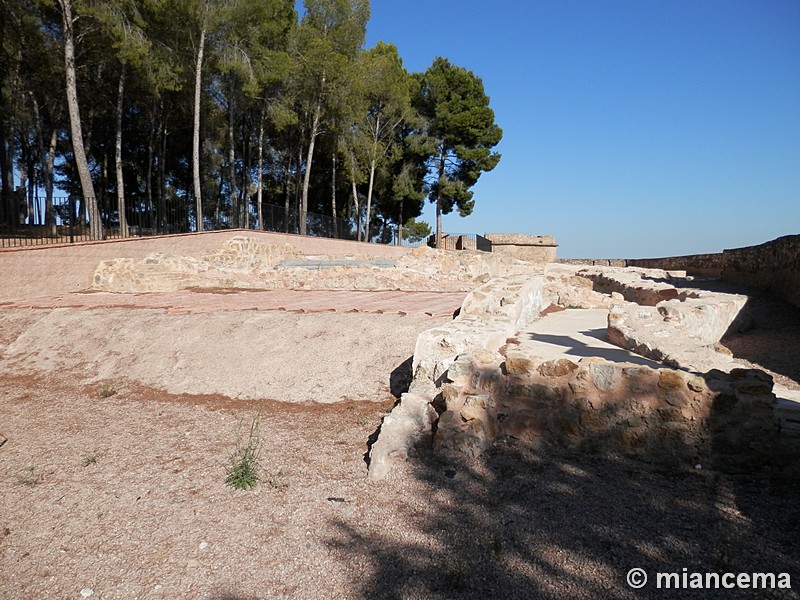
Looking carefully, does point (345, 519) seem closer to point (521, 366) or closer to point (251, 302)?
point (521, 366)

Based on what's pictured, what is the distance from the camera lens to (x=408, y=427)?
3764 mm

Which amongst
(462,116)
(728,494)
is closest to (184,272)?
(728,494)

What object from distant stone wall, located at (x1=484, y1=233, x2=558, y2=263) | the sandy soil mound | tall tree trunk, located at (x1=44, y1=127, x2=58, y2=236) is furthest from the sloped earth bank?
distant stone wall, located at (x1=484, y1=233, x2=558, y2=263)

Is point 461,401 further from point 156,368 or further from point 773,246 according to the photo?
point 773,246

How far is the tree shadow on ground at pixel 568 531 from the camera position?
2.29 meters

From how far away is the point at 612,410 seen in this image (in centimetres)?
350

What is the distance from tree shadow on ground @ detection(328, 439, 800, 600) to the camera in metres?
2.29

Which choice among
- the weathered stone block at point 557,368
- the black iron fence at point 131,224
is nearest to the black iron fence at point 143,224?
the black iron fence at point 131,224

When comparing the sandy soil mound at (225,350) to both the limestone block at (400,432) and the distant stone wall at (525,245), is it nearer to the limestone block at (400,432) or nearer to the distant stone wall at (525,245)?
the limestone block at (400,432)

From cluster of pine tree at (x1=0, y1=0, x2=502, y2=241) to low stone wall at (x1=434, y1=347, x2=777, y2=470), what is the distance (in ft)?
38.9

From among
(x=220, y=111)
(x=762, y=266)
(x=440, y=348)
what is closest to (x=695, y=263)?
(x=762, y=266)

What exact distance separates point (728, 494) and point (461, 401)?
5.76 ft

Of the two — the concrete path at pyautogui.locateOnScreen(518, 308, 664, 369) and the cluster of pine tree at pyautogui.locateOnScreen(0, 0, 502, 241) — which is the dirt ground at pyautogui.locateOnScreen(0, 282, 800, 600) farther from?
the cluster of pine tree at pyautogui.locateOnScreen(0, 0, 502, 241)

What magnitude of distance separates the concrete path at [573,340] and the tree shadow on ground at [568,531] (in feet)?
3.99
